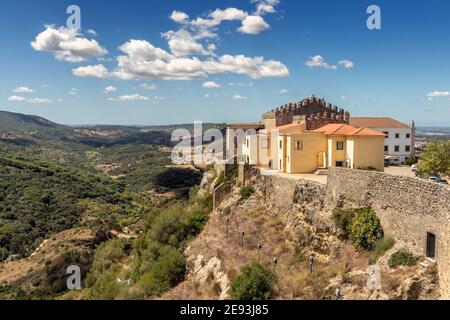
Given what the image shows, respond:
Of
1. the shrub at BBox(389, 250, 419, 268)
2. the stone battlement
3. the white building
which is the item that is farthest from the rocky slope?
the white building

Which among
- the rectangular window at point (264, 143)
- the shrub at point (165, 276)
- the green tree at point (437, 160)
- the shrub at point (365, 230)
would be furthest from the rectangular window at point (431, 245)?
the rectangular window at point (264, 143)

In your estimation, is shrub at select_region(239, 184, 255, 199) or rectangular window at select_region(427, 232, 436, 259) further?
shrub at select_region(239, 184, 255, 199)

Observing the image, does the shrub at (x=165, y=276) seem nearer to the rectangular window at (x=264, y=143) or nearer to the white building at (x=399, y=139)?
the rectangular window at (x=264, y=143)

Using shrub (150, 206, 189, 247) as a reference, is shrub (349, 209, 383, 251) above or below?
above

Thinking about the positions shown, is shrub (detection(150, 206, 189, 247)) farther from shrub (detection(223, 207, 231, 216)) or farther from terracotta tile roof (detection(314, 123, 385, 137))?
terracotta tile roof (detection(314, 123, 385, 137))

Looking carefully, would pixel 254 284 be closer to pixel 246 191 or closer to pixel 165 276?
pixel 165 276
